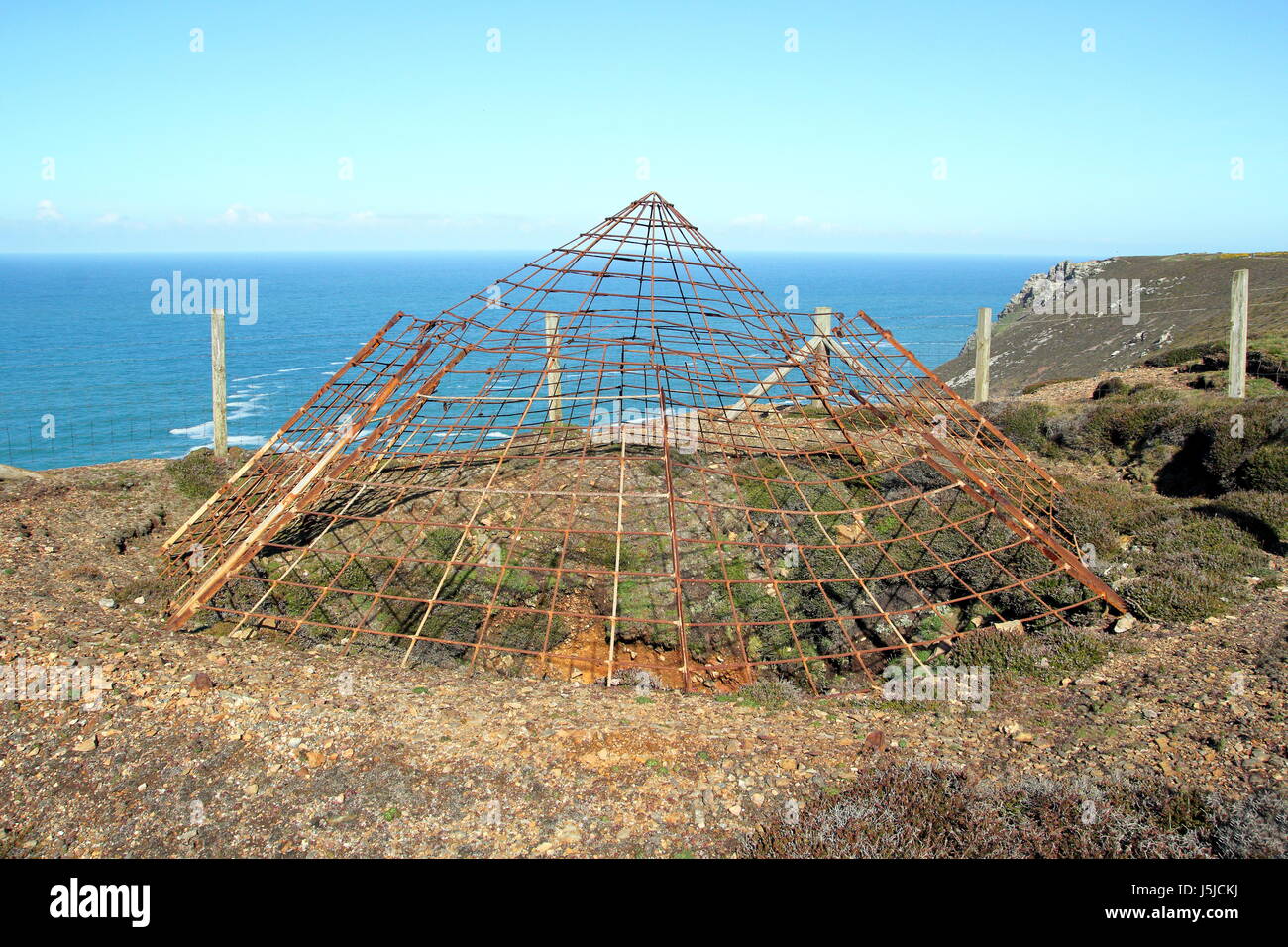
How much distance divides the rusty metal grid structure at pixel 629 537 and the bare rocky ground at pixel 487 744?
35.5 inches

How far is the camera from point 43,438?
108 ft

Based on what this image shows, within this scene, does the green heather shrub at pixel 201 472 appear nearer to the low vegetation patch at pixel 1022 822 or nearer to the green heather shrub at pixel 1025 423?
the low vegetation patch at pixel 1022 822

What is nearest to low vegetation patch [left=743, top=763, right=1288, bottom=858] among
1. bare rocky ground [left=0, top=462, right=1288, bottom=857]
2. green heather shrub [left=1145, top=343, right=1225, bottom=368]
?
bare rocky ground [left=0, top=462, right=1288, bottom=857]

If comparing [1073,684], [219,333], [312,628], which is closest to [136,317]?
[219,333]

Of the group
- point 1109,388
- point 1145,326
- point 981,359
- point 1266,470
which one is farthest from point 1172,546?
point 1145,326

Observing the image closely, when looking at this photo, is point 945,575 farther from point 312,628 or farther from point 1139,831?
point 312,628

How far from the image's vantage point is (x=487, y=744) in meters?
6.41

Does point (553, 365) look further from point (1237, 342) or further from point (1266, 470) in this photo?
point (1237, 342)

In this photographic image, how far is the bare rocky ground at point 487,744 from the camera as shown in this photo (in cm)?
544

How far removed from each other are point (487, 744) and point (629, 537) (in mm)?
4735

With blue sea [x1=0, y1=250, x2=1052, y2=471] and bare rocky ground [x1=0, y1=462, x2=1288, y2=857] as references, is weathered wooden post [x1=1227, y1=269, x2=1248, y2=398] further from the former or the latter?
blue sea [x1=0, y1=250, x2=1052, y2=471]

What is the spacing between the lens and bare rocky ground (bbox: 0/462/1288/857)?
17.8 feet

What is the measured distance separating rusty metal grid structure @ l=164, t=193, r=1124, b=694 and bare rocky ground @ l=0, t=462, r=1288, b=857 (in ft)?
Answer: 2.96
